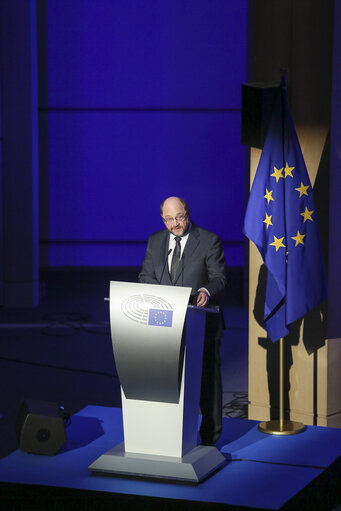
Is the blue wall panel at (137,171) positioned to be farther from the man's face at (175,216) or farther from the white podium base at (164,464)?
the white podium base at (164,464)

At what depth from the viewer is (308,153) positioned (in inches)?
186

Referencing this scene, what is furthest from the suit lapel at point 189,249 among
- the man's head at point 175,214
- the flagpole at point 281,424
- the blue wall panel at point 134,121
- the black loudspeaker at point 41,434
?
the blue wall panel at point 134,121

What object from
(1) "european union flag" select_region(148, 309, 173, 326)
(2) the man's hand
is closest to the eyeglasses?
(2) the man's hand

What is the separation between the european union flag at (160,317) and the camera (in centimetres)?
364

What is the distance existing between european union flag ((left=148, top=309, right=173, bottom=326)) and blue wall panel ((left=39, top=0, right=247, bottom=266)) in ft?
27.3

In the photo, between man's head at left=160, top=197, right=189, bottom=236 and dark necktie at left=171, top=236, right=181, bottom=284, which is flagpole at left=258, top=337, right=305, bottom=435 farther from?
man's head at left=160, top=197, right=189, bottom=236

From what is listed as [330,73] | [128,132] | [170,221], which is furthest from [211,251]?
[128,132]

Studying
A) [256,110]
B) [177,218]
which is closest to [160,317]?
[177,218]

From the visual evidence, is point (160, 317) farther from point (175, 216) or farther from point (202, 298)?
point (175, 216)

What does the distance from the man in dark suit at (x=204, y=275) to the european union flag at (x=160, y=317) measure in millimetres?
433

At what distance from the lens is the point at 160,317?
144 inches

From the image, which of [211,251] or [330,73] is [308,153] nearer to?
[330,73]

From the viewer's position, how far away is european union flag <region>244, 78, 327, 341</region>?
4438 mm

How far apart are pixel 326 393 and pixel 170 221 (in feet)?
5.15
